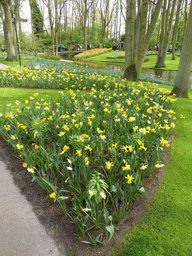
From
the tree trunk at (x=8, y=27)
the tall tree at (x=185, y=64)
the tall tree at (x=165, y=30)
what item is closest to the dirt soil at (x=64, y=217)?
the tall tree at (x=185, y=64)

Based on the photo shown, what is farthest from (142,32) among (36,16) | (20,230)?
(36,16)

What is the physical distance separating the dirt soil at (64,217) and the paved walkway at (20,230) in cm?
5

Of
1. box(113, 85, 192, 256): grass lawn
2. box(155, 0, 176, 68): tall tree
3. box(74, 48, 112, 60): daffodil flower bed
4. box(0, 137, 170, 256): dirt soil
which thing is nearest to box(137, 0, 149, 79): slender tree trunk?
box(113, 85, 192, 256): grass lawn

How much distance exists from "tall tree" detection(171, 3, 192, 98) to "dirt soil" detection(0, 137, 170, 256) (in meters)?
3.80

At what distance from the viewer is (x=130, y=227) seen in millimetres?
1540

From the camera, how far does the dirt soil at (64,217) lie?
1.36m

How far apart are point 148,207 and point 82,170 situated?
0.77 metres

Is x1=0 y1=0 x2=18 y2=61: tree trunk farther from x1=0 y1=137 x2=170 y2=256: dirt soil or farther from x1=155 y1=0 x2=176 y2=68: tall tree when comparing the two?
x1=0 y1=137 x2=170 y2=256: dirt soil

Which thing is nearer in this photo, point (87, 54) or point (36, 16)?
point (87, 54)

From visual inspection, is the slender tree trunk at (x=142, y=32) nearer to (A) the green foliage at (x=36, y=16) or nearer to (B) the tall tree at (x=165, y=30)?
(B) the tall tree at (x=165, y=30)

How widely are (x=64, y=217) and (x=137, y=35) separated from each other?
725 cm

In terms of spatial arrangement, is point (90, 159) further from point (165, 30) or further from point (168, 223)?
point (165, 30)

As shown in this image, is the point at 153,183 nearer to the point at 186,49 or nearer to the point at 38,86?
the point at 186,49

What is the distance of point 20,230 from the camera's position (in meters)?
1.45
